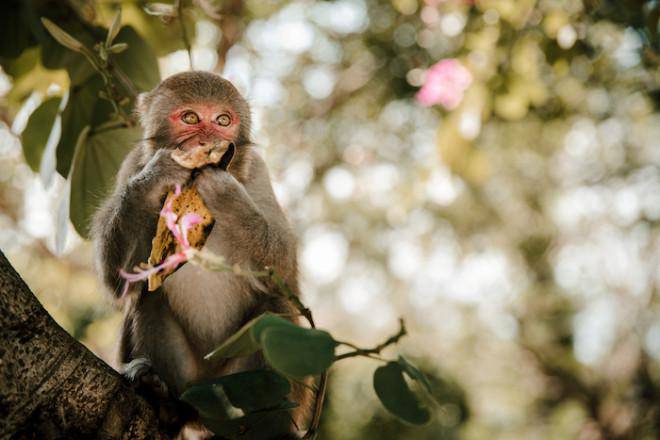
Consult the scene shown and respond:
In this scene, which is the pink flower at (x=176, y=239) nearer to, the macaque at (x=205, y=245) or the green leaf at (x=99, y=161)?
the macaque at (x=205, y=245)

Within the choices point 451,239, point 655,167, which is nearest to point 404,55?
point 451,239

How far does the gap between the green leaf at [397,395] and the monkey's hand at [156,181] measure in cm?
109

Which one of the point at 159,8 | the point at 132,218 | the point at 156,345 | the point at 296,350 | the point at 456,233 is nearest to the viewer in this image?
the point at 296,350

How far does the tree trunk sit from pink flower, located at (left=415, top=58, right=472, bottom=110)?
2635 millimetres

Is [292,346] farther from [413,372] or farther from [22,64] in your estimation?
[22,64]

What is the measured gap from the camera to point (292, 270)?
2762 mm

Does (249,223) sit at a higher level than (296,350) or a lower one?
lower

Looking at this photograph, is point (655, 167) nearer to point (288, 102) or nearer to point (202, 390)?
point (288, 102)

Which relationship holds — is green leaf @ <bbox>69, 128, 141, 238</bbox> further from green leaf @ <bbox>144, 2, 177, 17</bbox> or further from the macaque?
green leaf @ <bbox>144, 2, 177, 17</bbox>

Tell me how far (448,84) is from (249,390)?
2.81 m

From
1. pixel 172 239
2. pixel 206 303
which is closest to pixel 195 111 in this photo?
pixel 206 303

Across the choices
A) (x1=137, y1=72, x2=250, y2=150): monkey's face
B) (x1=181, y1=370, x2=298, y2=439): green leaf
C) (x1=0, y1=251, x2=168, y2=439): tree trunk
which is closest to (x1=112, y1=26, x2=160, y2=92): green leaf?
(x1=137, y1=72, x2=250, y2=150): monkey's face

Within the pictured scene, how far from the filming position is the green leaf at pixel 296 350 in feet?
3.84

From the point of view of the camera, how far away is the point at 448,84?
3.93 metres
